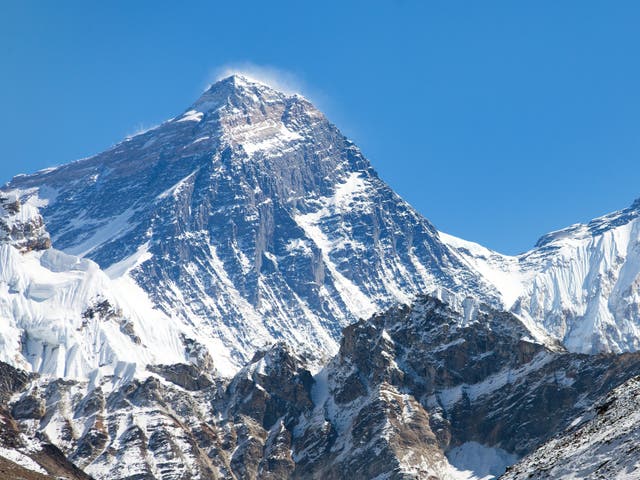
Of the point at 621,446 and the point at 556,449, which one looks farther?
the point at 556,449

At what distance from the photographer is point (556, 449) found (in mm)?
110125

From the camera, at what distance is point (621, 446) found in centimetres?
9531

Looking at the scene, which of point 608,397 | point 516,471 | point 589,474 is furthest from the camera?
point 608,397

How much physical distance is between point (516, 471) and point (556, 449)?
154 inches

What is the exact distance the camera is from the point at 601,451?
97125mm

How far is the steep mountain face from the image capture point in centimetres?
9269

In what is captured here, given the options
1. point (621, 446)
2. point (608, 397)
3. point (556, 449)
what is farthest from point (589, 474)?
point (608, 397)

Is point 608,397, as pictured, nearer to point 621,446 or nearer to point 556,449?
point 556,449

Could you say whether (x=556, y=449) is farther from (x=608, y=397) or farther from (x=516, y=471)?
(x=608, y=397)

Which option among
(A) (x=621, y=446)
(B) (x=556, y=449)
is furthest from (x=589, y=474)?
(B) (x=556, y=449)

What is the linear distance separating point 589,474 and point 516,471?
15382mm

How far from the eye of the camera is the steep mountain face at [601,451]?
3649 inches

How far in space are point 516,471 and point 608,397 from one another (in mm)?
15930

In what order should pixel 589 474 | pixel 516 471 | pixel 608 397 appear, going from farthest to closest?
pixel 608 397, pixel 516 471, pixel 589 474
